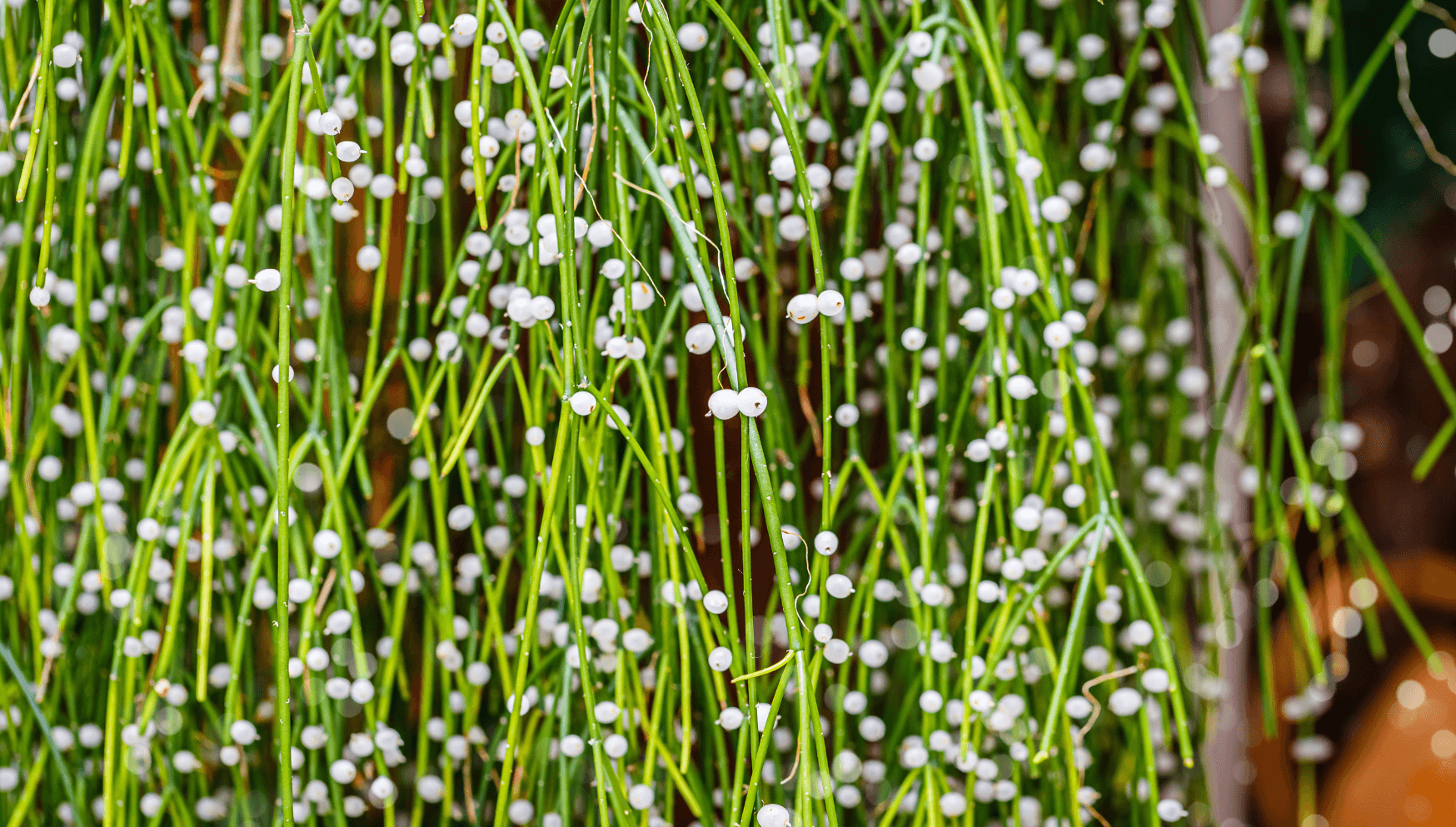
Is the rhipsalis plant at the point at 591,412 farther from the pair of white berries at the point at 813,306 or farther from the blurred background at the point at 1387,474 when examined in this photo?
the blurred background at the point at 1387,474

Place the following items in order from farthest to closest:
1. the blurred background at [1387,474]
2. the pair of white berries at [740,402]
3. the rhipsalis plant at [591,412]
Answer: the blurred background at [1387,474] → the rhipsalis plant at [591,412] → the pair of white berries at [740,402]

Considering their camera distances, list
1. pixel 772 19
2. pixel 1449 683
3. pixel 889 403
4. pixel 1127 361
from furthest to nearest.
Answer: pixel 1449 683, pixel 1127 361, pixel 889 403, pixel 772 19

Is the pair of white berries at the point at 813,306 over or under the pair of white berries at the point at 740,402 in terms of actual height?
over

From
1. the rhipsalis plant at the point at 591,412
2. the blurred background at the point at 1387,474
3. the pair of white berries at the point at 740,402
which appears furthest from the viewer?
the blurred background at the point at 1387,474

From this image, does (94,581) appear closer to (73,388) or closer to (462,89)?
(73,388)

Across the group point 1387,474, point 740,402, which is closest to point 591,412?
point 740,402

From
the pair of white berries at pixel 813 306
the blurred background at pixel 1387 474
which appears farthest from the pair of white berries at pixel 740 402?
the blurred background at pixel 1387 474

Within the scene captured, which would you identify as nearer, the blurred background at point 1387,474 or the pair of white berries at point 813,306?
the pair of white berries at point 813,306

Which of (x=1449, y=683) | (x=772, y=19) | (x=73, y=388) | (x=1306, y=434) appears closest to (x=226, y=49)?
(x=73, y=388)
